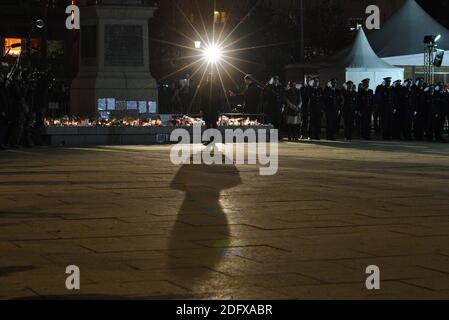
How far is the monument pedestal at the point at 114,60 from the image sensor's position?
1153 inches

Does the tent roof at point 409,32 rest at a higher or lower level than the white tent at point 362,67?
higher

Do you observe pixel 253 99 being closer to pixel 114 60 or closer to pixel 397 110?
pixel 397 110

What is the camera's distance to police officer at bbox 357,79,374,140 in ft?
102

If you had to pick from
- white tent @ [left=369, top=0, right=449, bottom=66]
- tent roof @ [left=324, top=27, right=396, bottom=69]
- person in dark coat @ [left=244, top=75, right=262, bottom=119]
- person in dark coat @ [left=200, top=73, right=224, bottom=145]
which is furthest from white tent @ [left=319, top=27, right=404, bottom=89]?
person in dark coat @ [left=200, top=73, right=224, bottom=145]

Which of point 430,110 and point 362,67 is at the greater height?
point 362,67

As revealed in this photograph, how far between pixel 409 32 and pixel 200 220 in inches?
1131

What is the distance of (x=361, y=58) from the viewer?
3753 cm

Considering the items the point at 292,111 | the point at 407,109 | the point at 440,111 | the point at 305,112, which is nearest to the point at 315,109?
the point at 305,112

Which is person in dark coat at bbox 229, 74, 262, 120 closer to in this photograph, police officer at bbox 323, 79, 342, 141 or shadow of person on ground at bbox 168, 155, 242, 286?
police officer at bbox 323, 79, 342, 141

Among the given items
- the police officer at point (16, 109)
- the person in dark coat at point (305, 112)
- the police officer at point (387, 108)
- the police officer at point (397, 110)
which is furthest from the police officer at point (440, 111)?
the police officer at point (16, 109)

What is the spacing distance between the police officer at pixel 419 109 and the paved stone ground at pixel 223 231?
12.1 metres

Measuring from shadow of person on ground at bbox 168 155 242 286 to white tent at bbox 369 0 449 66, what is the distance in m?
20.8

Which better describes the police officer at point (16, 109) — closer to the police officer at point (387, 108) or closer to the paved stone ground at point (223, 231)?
the paved stone ground at point (223, 231)

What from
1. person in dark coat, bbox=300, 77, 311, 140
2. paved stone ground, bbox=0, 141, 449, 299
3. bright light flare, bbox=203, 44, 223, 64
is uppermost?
bright light flare, bbox=203, 44, 223, 64
